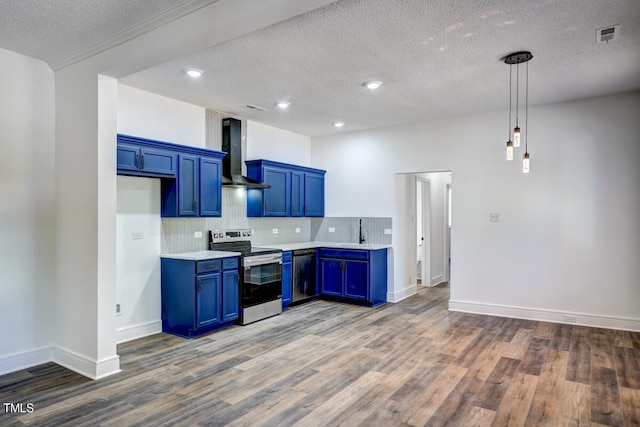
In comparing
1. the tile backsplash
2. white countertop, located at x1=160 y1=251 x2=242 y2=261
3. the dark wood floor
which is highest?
the tile backsplash

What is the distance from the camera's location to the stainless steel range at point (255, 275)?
193 inches

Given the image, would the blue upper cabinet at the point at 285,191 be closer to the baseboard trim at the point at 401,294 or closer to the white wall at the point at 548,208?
the white wall at the point at 548,208

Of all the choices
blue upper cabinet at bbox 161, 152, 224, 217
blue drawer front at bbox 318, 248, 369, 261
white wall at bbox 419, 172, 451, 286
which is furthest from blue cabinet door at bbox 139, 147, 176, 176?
white wall at bbox 419, 172, 451, 286

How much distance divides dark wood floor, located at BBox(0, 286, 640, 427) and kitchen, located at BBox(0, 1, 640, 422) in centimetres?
39

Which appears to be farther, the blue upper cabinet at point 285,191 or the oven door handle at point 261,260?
the blue upper cabinet at point 285,191

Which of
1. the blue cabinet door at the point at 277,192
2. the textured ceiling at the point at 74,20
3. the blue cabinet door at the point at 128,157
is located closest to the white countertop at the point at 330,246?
the blue cabinet door at the point at 277,192

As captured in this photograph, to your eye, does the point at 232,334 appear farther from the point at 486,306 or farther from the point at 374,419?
the point at 486,306

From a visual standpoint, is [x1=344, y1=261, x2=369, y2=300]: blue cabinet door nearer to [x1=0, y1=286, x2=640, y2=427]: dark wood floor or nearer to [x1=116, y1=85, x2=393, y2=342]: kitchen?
[x1=0, y1=286, x2=640, y2=427]: dark wood floor

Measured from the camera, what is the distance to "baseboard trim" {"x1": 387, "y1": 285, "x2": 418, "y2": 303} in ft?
20.4

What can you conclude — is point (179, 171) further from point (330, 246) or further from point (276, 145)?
point (330, 246)

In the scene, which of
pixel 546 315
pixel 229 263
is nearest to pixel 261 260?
pixel 229 263

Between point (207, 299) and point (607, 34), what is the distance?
4512 millimetres

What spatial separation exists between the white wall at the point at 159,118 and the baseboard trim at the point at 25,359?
2314 mm

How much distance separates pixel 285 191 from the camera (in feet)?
20.2
